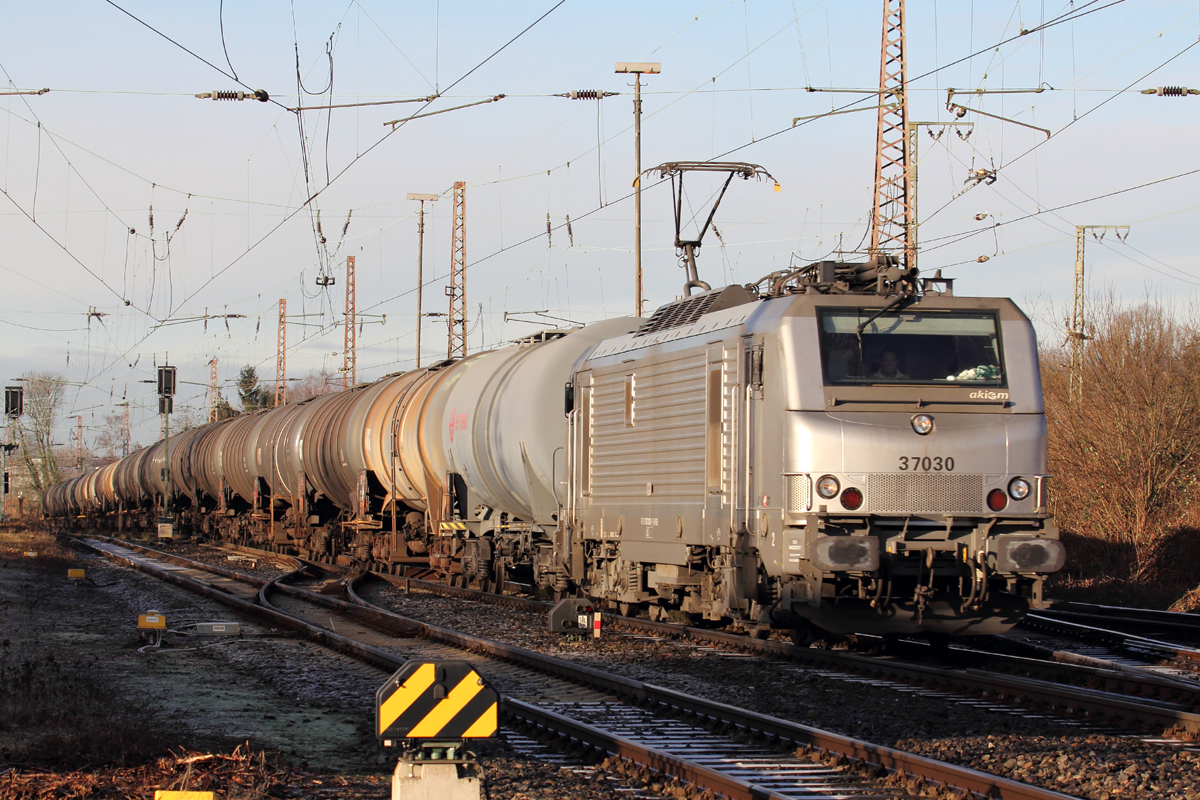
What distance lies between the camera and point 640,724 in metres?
8.81

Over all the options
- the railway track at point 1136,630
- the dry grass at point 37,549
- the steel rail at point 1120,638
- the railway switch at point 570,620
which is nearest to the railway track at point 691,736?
the railway switch at point 570,620

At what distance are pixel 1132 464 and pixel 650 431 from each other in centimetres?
1199

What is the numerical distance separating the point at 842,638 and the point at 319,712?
5.83m

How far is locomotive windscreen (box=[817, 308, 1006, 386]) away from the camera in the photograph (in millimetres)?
10906

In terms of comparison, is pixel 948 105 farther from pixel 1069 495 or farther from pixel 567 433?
pixel 567 433

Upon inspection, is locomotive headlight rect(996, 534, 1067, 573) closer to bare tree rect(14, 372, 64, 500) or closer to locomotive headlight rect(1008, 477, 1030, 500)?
locomotive headlight rect(1008, 477, 1030, 500)

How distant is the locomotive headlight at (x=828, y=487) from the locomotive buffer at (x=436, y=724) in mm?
5625

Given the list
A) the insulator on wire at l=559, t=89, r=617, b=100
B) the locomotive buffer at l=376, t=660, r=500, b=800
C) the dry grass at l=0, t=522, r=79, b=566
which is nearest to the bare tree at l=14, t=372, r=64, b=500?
the dry grass at l=0, t=522, r=79, b=566

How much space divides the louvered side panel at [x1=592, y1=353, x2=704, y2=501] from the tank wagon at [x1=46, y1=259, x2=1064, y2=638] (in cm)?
3

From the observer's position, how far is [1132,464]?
2169 centimetres

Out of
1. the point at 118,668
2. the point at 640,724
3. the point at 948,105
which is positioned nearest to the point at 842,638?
the point at 640,724

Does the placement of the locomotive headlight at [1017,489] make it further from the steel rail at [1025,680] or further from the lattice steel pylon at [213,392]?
the lattice steel pylon at [213,392]

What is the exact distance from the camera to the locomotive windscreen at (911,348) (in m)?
10.9

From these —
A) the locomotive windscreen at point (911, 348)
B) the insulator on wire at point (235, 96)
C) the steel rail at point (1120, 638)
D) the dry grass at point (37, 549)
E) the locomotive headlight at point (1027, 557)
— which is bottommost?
the dry grass at point (37, 549)
